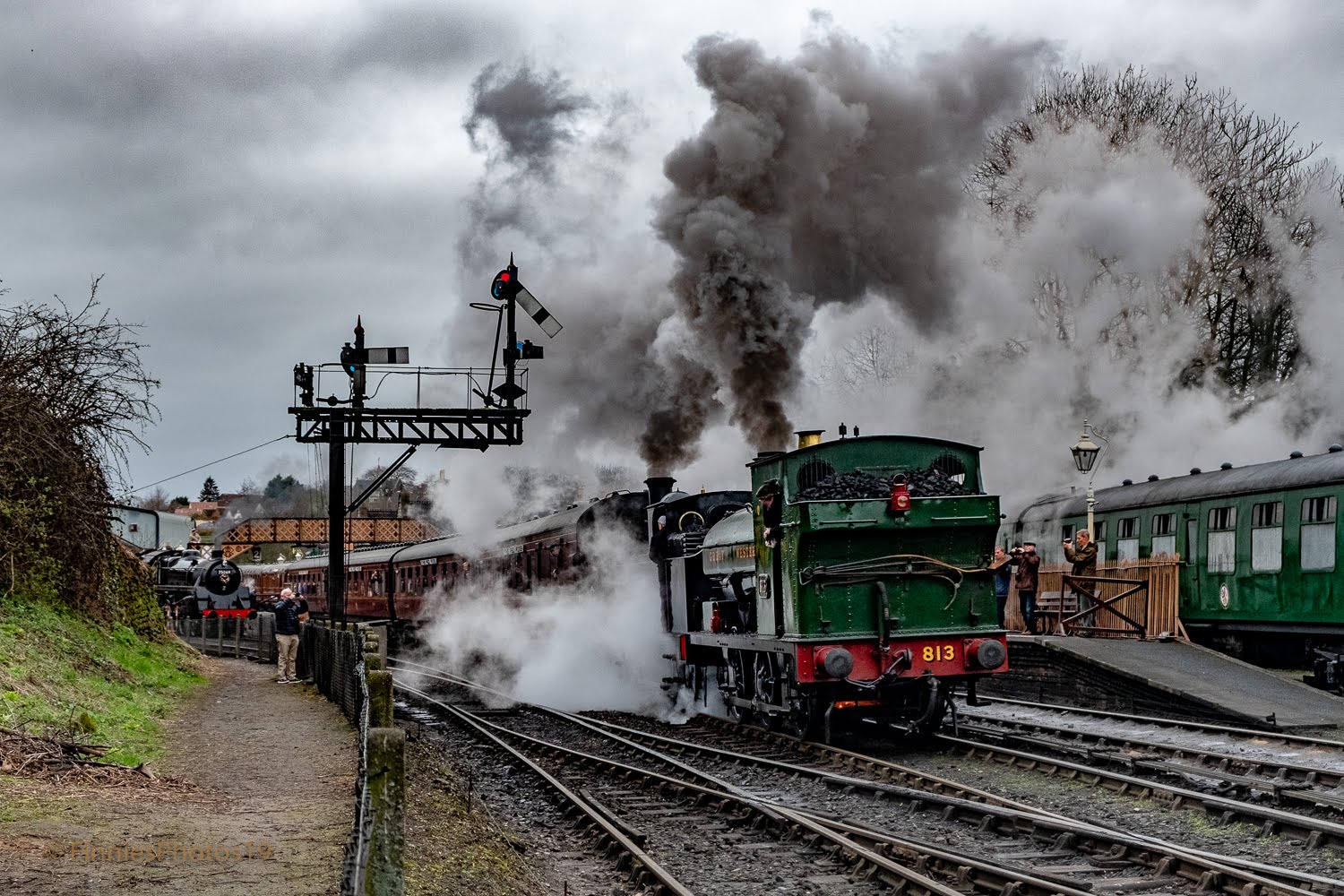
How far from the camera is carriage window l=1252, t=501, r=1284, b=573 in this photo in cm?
1672

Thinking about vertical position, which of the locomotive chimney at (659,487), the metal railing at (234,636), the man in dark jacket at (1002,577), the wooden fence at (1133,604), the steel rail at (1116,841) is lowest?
the metal railing at (234,636)

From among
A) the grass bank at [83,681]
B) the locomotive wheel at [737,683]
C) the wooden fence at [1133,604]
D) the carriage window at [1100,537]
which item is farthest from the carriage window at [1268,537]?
the grass bank at [83,681]

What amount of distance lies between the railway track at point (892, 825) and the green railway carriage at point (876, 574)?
88cm

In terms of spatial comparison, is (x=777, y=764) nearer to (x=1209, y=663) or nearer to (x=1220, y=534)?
(x=1209, y=663)

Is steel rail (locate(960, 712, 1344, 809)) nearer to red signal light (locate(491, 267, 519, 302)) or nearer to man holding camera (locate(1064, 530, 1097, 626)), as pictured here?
man holding camera (locate(1064, 530, 1097, 626))

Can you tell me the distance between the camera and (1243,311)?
31062mm

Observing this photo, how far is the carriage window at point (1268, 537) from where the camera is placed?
54.9ft

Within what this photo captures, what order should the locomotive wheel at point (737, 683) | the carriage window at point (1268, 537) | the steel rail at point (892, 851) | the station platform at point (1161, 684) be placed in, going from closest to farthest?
1. the steel rail at point (892, 851)
2. the station platform at point (1161, 684)
3. the locomotive wheel at point (737, 683)
4. the carriage window at point (1268, 537)

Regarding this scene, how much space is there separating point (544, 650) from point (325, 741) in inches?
287

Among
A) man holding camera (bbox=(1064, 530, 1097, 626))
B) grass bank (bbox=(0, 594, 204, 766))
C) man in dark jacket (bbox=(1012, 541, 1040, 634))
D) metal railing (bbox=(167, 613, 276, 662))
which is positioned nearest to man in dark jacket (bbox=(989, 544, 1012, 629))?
man in dark jacket (bbox=(1012, 541, 1040, 634))

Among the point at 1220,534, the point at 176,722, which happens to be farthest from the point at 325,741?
the point at 1220,534

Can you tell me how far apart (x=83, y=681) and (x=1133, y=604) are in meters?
13.8

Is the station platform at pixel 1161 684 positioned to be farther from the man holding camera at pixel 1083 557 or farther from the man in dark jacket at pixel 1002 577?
the man holding camera at pixel 1083 557

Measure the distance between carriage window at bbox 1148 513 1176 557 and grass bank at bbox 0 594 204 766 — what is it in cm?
1369
